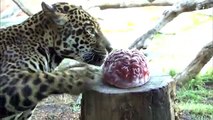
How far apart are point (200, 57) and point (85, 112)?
287 cm

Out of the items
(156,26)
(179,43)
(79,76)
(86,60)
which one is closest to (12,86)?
(79,76)

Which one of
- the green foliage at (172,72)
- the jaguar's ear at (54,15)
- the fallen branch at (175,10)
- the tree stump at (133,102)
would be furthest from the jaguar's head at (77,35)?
the green foliage at (172,72)

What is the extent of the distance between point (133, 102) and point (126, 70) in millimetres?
248

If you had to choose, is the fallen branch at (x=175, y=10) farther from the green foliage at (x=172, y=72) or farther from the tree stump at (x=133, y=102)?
the tree stump at (x=133, y=102)

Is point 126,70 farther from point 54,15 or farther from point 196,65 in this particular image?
point 196,65

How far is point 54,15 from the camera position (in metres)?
4.01

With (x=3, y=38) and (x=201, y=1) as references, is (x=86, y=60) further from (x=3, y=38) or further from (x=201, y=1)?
(x=201, y=1)

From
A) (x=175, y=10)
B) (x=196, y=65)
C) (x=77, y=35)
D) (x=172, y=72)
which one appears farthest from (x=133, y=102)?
(x=172, y=72)

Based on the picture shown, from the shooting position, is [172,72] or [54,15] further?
[172,72]

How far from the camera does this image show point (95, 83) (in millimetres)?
3525

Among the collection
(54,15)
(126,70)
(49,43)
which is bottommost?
(126,70)

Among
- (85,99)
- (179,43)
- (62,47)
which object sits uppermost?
(62,47)

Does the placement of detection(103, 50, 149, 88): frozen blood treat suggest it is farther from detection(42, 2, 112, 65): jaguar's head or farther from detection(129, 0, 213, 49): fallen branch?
detection(129, 0, 213, 49): fallen branch

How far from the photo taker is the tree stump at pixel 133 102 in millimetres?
3367
